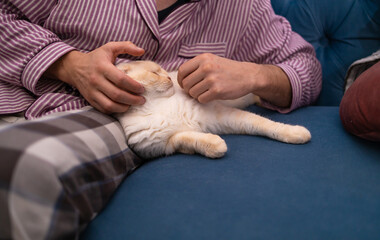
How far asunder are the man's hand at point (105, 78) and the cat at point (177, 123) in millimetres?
73

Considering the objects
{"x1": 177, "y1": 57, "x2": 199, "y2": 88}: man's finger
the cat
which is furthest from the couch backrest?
{"x1": 177, "y1": 57, "x2": 199, "y2": 88}: man's finger

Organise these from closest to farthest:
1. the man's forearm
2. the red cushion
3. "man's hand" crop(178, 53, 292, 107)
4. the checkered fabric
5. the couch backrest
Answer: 1. the checkered fabric
2. the red cushion
3. "man's hand" crop(178, 53, 292, 107)
4. the man's forearm
5. the couch backrest

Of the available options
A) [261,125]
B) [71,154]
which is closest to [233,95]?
[261,125]

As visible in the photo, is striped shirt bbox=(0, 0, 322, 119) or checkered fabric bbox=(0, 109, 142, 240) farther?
striped shirt bbox=(0, 0, 322, 119)

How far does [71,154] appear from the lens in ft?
1.61

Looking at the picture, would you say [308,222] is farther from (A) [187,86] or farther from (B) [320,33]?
(B) [320,33]

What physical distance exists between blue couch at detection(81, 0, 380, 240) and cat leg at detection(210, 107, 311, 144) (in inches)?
0.9

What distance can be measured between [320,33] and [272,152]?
0.76 m

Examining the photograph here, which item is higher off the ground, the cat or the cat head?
the cat head

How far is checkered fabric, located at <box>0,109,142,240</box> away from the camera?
40 centimetres

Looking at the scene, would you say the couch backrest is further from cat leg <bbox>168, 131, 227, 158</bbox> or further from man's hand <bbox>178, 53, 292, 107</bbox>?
cat leg <bbox>168, 131, 227, 158</bbox>

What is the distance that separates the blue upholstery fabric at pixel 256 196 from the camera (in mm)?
466

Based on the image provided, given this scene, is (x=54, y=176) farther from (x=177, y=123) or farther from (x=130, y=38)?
(x=130, y=38)

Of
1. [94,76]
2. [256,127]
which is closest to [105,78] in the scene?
[94,76]
